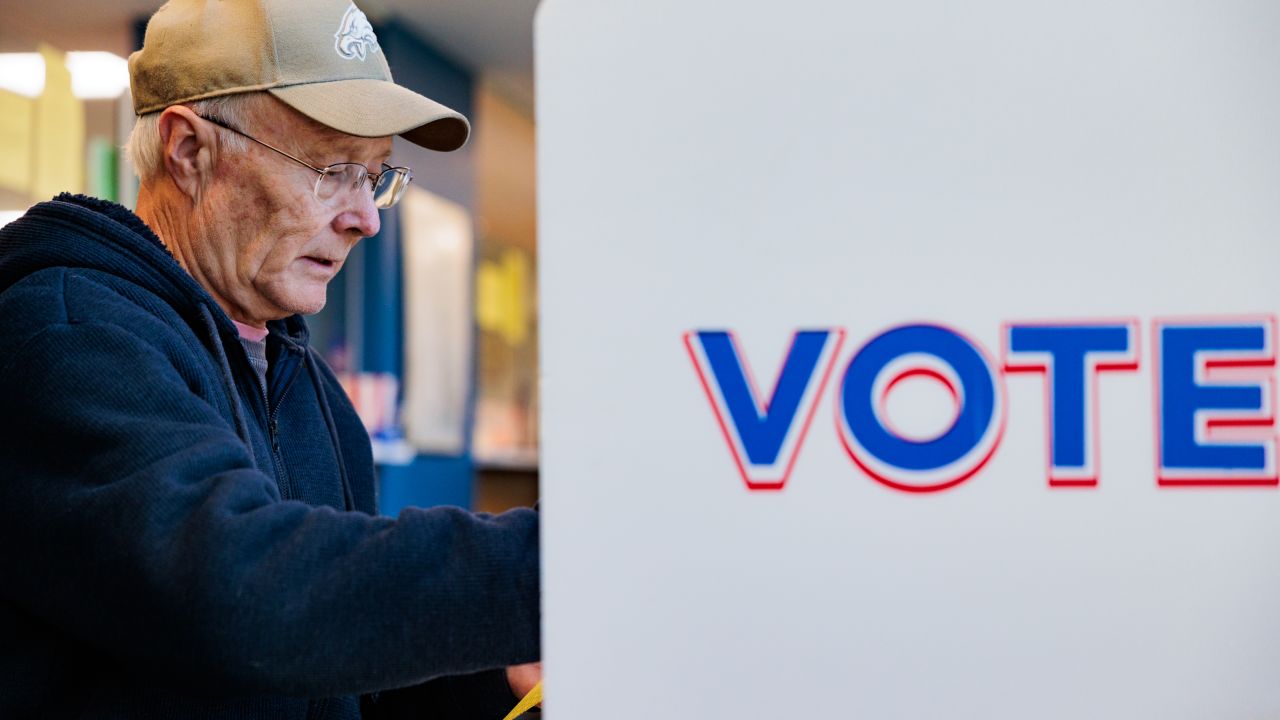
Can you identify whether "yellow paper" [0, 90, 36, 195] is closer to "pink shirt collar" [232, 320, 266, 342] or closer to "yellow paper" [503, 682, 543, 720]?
"pink shirt collar" [232, 320, 266, 342]

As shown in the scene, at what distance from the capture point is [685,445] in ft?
2.39

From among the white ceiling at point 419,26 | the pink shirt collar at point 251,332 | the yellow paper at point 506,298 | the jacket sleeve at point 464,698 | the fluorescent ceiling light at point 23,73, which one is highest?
the white ceiling at point 419,26

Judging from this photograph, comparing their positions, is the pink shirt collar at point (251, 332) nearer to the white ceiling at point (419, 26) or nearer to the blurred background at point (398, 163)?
the white ceiling at point (419, 26)

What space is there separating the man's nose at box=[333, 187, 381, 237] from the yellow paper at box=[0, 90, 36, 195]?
395 centimetres

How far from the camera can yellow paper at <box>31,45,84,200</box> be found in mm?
4840

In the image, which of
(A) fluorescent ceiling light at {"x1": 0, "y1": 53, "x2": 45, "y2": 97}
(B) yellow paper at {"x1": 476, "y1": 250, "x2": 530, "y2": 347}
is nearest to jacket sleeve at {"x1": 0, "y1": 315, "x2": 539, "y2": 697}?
(A) fluorescent ceiling light at {"x1": 0, "y1": 53, "x2": 45, "y2": 97}

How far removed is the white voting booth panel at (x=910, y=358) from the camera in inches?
27.5

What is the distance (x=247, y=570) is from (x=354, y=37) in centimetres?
68

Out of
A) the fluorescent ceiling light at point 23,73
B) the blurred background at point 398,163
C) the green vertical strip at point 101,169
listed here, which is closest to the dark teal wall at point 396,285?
the blurred background at point 398,163

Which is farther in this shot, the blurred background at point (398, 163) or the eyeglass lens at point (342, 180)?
the blurred background at point (398, 163)

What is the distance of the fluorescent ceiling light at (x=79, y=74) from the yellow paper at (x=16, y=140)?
0.23ft

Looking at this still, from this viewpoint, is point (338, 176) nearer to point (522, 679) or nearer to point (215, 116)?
point (215, 116)

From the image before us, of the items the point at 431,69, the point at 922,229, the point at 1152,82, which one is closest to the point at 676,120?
the point at 922,229

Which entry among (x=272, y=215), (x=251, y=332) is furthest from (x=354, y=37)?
(x=251, y=332)
